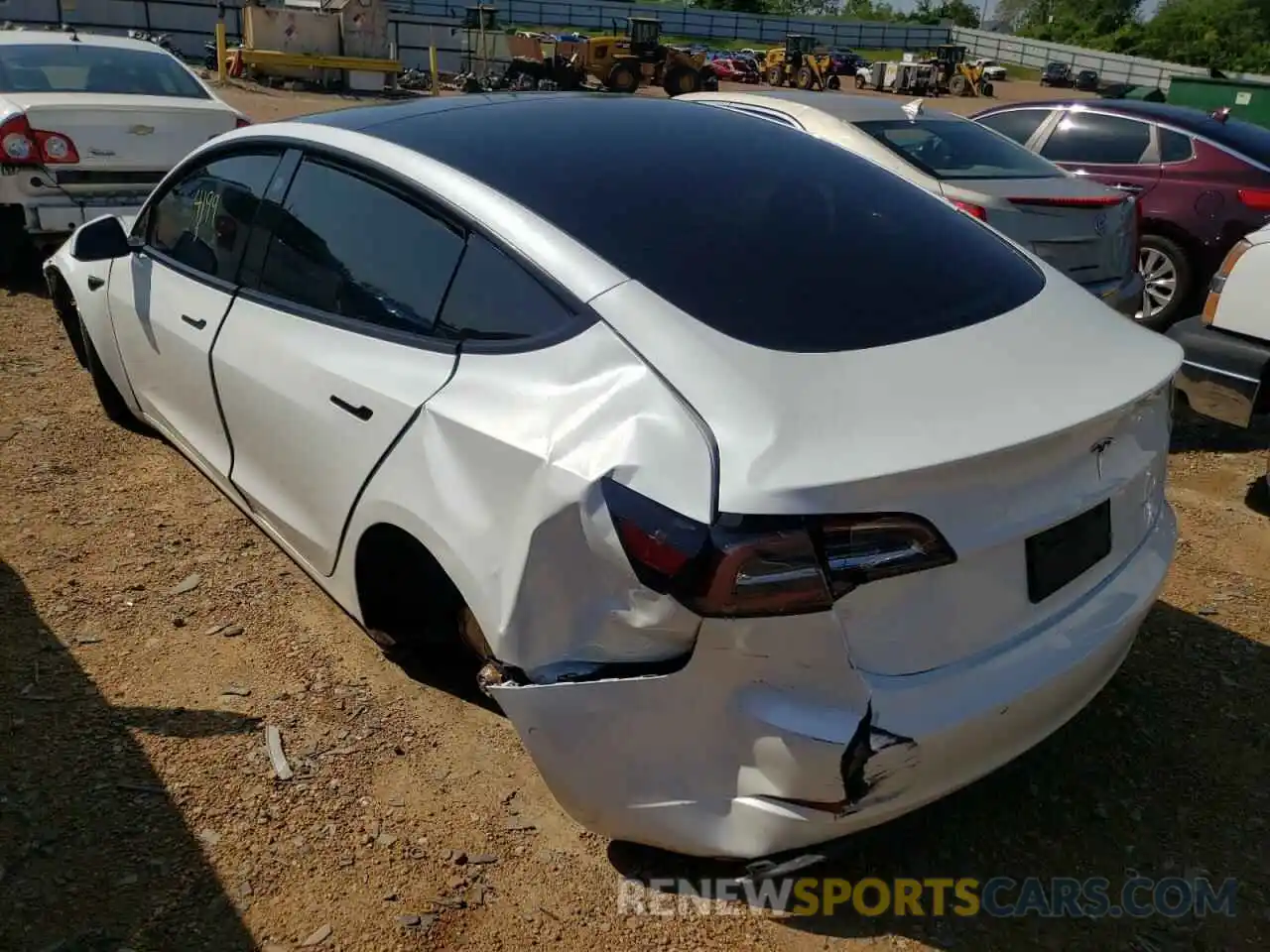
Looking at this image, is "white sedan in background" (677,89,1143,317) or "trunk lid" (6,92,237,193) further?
"trunk lid" (6,92,237,193)

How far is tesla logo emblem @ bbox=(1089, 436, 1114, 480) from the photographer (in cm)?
212

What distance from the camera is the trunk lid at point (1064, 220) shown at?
5.52 meters

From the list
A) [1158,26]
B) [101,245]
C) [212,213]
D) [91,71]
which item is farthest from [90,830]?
[1158,26]

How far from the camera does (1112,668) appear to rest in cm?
246

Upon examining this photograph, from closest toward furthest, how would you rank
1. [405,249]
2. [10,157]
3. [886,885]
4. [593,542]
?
[593,542], [886,885], [405,249], [10,157]

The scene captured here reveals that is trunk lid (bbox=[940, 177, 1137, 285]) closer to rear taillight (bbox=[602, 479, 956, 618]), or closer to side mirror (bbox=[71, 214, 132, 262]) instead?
side mirror (bbox=[71, 214, 132, 262])

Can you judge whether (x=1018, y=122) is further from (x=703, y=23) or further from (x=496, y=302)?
(x=703, y=23)

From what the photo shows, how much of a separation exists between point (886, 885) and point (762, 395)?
1.25 m

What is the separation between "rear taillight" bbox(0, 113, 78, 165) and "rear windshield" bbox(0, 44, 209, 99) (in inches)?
31.8

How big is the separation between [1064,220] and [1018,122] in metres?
2.93

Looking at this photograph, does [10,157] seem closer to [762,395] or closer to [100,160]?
[100,160]

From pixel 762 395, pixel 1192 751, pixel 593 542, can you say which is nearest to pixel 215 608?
pixel 593 542

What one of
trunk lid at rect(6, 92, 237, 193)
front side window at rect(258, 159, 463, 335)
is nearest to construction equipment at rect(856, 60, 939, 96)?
trunk lid at rect(6, 92, 237, 193)

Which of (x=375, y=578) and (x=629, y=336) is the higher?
(x=629, y=336)
